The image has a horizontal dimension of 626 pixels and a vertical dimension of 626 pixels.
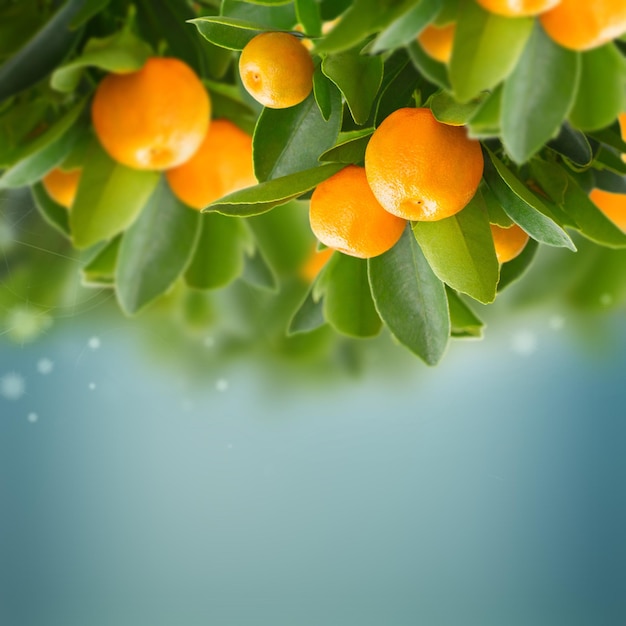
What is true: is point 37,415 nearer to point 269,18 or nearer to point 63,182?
point 63,182

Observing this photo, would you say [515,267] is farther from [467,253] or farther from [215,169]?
[215,169]

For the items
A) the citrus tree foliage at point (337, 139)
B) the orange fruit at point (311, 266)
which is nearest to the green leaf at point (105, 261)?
the citrus tree foliage at point (337, 139)

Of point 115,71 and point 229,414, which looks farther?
point 229,414

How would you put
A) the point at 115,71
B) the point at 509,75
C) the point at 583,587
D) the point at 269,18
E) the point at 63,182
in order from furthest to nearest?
the point at 583,587
the point at 63,182
the point at 115,71
the point at 269,18
the point at 509,75

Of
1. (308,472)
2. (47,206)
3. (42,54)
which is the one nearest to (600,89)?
(42,54)

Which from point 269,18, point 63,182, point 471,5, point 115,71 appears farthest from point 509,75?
point 63,182

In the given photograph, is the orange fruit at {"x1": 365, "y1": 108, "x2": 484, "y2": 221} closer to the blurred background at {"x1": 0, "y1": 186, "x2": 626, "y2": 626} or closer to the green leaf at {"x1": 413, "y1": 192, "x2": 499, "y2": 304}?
the green leaf at {"x1": 413, "y1": 192, "x2": 499, "y2": 304}

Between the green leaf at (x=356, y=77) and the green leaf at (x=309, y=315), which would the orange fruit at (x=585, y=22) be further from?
the green leaf at (x=309, y=315)
